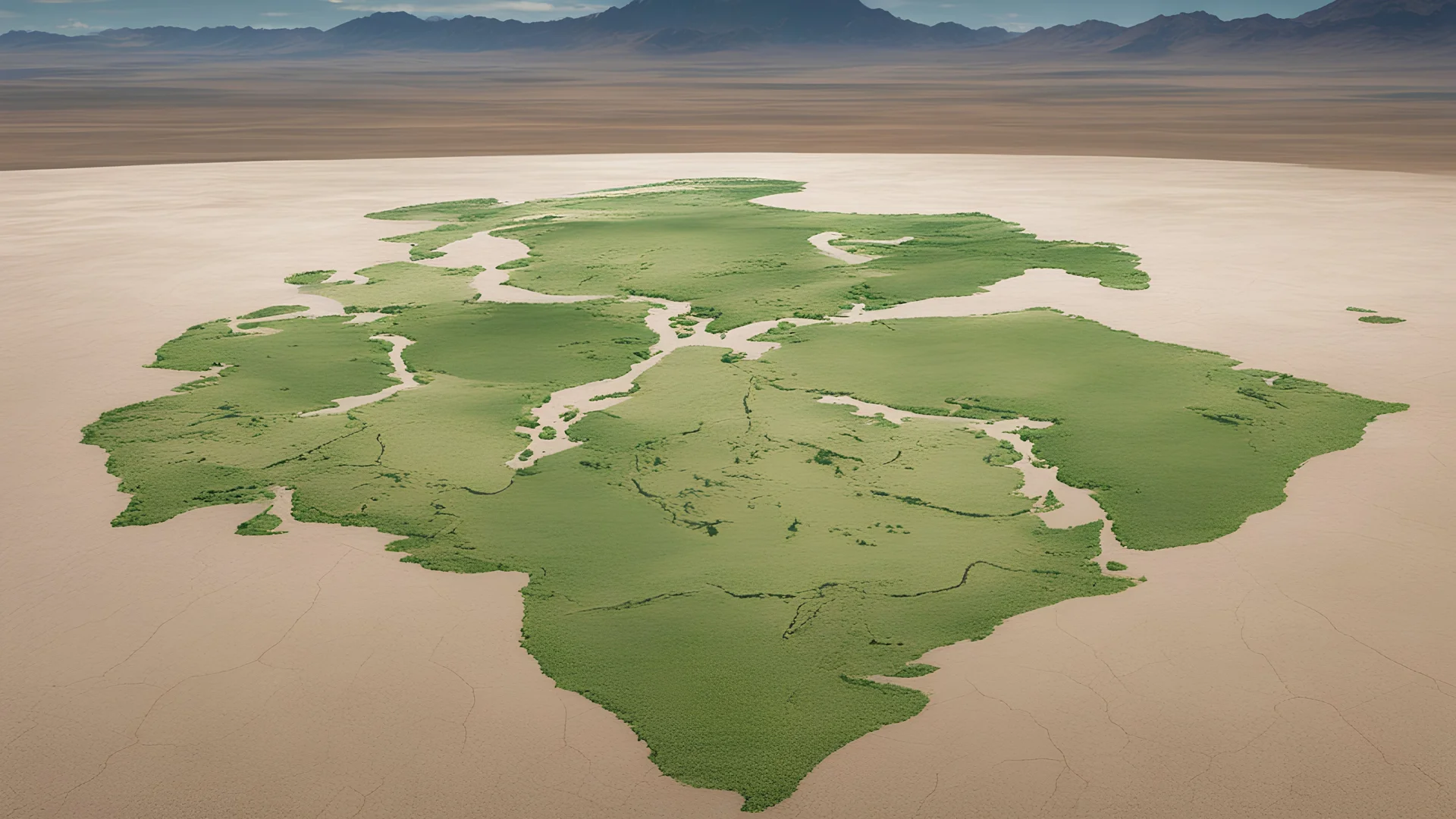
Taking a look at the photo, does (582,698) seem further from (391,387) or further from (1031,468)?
(391,387)

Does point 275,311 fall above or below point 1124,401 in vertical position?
below

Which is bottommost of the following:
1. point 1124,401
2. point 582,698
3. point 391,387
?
point 391,387

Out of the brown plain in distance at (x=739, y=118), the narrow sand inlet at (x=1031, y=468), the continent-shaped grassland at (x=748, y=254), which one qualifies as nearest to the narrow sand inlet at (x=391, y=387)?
the continent-shaped grassland at (x=748, y=254)

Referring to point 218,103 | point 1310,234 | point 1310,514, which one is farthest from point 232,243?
point 218,103

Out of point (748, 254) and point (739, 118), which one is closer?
point (748, 254)

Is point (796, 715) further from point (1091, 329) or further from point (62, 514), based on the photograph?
point (1091, 329)

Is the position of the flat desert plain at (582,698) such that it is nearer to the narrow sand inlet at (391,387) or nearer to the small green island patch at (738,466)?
the small green island patch at (738,466)

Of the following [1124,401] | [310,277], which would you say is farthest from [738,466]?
[310,277]
